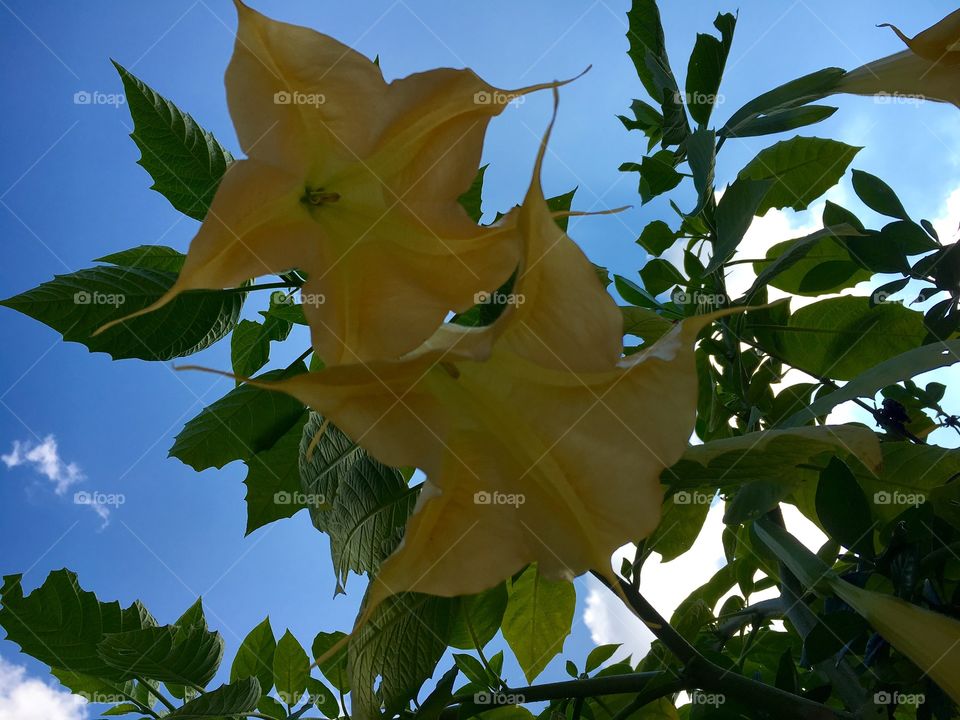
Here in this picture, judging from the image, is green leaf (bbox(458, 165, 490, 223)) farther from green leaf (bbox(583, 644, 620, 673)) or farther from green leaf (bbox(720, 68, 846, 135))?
green leaf (bbox(583, 644, 620, 673))

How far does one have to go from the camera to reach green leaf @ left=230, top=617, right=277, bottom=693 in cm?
97

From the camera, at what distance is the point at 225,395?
0.71 m

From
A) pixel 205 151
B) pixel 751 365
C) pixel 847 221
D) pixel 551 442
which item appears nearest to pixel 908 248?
pixel 847 221

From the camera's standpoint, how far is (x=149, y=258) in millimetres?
814

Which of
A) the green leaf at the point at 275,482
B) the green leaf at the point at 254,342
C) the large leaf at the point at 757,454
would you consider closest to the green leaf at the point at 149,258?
the green leaf at the point at 254,342

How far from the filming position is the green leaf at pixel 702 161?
2.25 ft

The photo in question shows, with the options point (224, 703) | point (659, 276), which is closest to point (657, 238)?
point (659, 276)

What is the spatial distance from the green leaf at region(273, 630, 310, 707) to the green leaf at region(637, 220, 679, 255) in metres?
0.69

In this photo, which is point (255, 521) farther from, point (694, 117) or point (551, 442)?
point (694, 117)

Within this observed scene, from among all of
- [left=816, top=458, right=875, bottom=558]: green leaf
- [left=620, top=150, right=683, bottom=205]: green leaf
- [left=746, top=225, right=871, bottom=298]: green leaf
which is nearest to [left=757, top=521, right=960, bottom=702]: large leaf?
[left=816, top=458, right=875, bottom=558]: green leaf

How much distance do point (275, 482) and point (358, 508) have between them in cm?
21

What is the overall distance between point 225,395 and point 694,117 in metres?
0.60

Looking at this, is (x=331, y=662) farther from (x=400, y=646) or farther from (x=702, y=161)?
(x=702, y=161)

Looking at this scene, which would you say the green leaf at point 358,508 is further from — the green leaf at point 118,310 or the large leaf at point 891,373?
the large leaf at point 891,373
